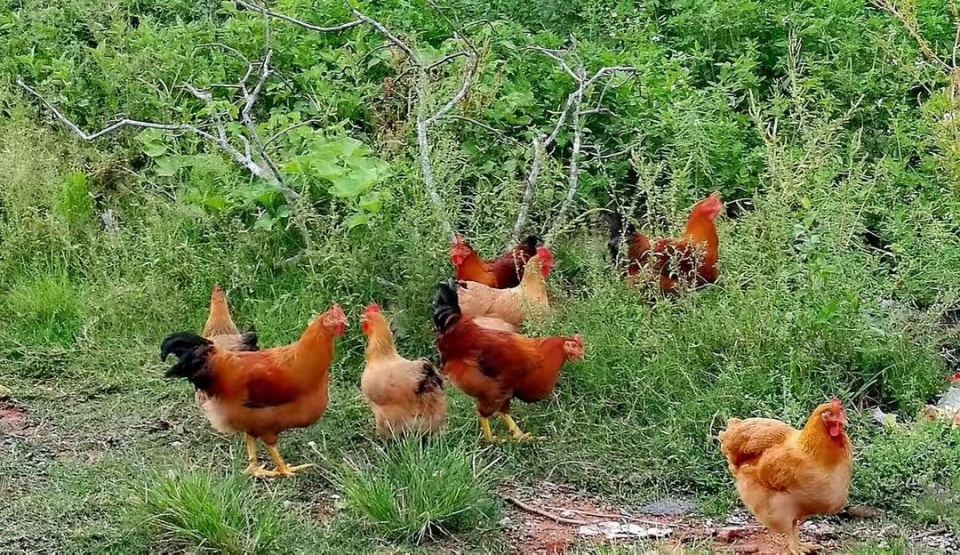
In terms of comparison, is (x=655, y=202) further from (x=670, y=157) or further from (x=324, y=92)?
(x=324, y=92)

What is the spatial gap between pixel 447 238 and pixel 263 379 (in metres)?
1.61

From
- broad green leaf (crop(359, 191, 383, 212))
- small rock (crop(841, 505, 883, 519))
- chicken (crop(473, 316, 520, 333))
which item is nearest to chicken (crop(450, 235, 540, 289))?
chicken (crop(473, 316, 520, 333))

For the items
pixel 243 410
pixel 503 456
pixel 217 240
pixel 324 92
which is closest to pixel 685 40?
pixel 324 92

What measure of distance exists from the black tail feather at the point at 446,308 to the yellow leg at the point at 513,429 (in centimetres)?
49

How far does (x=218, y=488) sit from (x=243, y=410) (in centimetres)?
56

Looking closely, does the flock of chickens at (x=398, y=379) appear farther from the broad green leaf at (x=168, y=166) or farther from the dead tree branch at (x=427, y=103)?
the broad green leaf at (x=168, y=166)

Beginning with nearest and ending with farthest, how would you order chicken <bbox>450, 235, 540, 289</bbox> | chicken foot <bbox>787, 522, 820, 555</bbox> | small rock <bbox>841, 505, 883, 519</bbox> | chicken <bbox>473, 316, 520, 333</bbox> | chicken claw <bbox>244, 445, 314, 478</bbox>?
1. chicken foot <bbox>787, 522, 820, 555</bbox>
2. small rock <bbox>841, 505, 883, 519</bbox>
3. chicken claw <bbox>244, 445, 314, 478</bbox>
4. chicken <bbox>473, 316, 520, 333</bbox>
5. chicken <bbox>450, 235, 540, 289</bbox>

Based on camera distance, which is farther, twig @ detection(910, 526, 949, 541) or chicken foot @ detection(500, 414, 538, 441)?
chicken foot @ detection(500, 414, 538, 441)

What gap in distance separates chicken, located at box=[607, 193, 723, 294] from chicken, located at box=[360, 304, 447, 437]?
1.32 m

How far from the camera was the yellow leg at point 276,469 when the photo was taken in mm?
4832

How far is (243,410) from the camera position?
15.6 ft

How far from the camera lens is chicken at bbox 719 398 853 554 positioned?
13.2 feet

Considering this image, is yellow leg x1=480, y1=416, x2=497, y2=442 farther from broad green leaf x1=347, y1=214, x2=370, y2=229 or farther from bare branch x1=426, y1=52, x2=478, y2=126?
bare branch x1=426, y1=52, x2=478, y2=126

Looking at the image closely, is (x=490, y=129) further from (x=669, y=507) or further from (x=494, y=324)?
(x=669, y=507)
